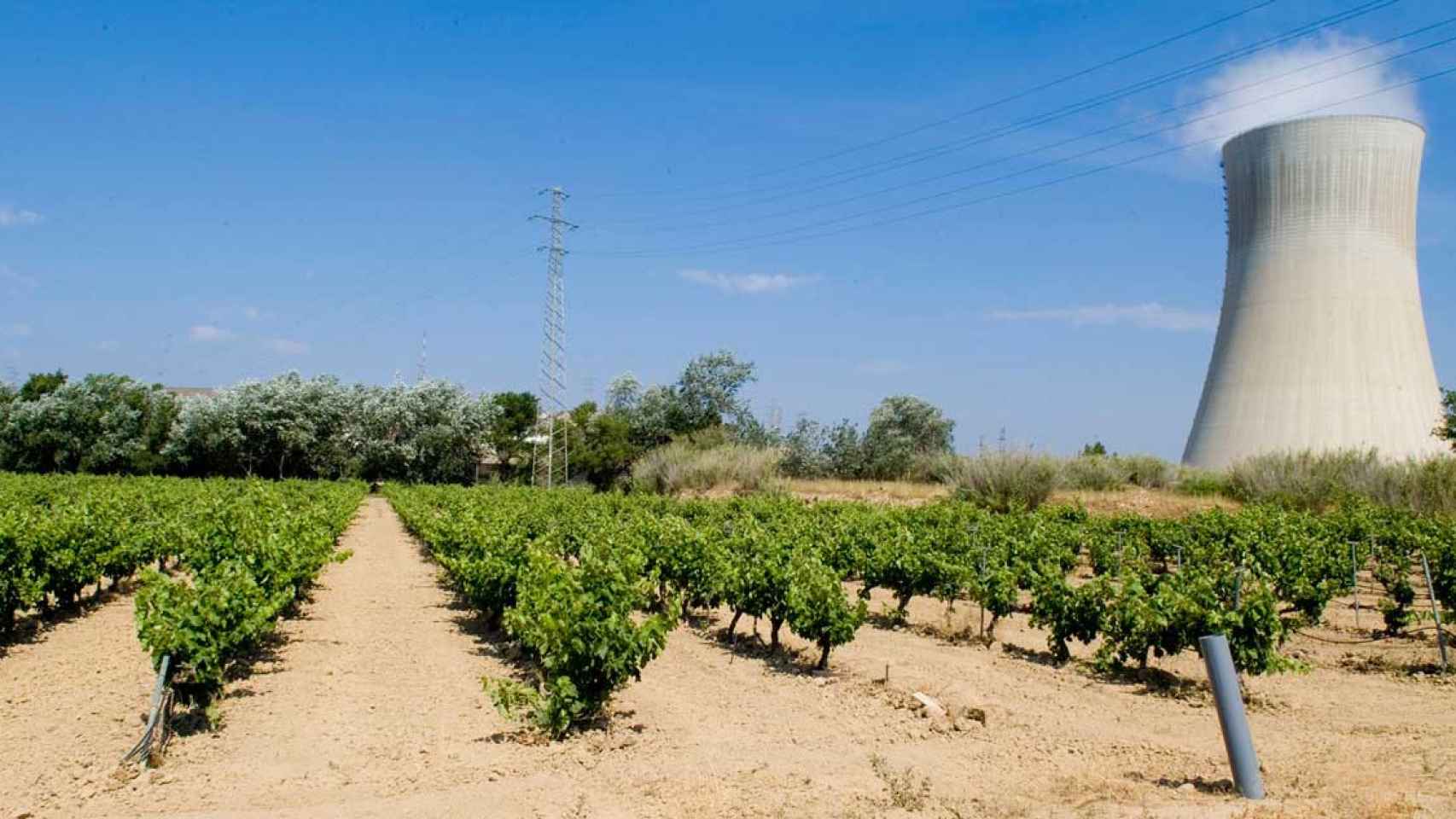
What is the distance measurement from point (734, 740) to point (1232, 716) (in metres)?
3.36

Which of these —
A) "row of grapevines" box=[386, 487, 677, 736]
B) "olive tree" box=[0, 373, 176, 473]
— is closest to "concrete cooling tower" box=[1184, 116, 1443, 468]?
"row of grapevines" box=[386, 487, 677, 736]

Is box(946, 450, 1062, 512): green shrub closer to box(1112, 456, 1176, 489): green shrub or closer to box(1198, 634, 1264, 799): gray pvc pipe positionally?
box(1112, 456, 1176, 489): green shrub

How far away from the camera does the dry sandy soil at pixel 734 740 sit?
582 centimetres

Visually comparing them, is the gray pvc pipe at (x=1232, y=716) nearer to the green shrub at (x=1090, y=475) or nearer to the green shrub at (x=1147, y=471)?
the green shrub at (x=1090, y=475)

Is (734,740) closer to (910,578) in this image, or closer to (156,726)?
(156,726)

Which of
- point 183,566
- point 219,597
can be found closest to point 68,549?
point 183,566

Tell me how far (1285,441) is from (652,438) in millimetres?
31267

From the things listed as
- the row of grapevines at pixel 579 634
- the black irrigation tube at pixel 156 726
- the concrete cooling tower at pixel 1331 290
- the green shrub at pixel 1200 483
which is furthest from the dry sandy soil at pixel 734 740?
the concrete cooling tower at pixel 1331 290

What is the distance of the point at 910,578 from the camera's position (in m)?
12.8

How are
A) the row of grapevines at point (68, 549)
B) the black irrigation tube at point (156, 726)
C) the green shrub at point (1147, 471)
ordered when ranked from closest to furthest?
the black irrigation tube at point (156, 726) < the row of grapevines at point (68, 549) < the green shrub at point (1147, 471)

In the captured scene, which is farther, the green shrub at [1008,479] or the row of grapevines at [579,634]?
the green shrub at [1008,479]

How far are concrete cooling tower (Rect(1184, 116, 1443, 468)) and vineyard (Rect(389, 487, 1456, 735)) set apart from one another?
1132 cm

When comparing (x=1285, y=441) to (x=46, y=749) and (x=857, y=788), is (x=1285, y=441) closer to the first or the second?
(x=857, y=788)

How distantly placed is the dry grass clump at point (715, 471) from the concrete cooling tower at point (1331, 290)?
16308 millimetres
